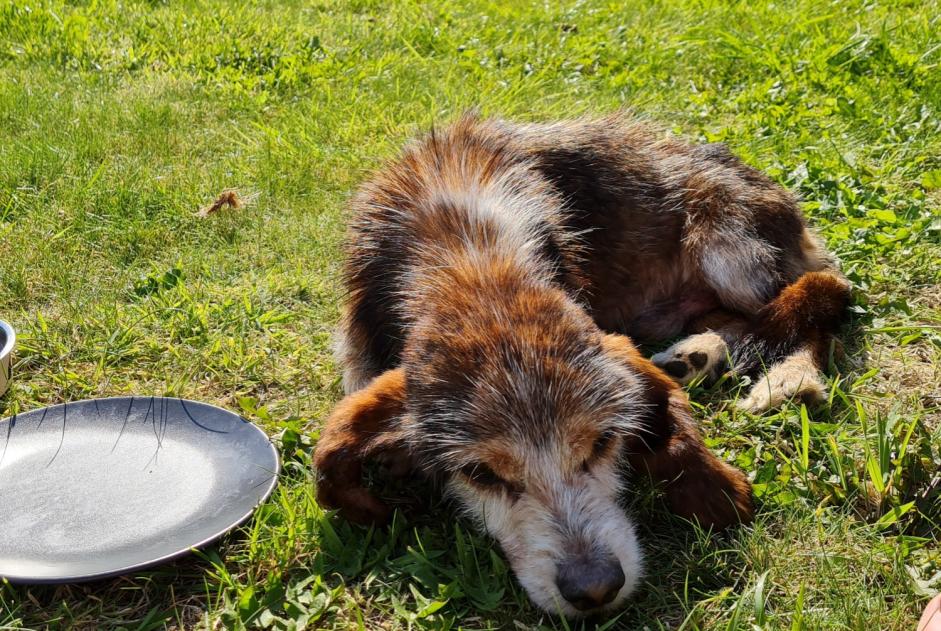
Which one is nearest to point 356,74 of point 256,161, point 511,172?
point 256,161

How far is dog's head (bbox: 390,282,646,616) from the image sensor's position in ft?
10.3

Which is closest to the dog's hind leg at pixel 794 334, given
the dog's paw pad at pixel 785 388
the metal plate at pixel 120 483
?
the dog's paw pad at pixel 785 388

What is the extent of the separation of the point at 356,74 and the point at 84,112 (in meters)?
2.28

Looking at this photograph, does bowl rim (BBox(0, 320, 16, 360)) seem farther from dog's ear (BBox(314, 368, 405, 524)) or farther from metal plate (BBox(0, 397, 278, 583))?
dog's ear (BBox(314, 368, 405, 524))

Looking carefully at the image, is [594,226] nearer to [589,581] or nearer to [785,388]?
[785,388]

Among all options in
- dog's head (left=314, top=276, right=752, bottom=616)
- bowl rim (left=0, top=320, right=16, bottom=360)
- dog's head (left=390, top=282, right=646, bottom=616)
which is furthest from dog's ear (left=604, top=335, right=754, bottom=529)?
bowl rim (left=0, top=320, right=16, bottom=360)

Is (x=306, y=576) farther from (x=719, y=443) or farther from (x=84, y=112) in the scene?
(x=84, y=112)

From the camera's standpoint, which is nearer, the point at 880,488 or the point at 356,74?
the point at 880,488

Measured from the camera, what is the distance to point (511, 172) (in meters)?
4.63

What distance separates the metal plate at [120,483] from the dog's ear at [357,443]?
38cm

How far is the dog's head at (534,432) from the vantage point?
10.3 ft

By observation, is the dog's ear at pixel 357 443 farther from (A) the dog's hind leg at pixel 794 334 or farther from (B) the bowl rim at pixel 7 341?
(B) the bowl rim at pixel 7 341

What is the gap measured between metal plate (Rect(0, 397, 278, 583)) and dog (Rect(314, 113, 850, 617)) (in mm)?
510

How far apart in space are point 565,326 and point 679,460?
71 cm
